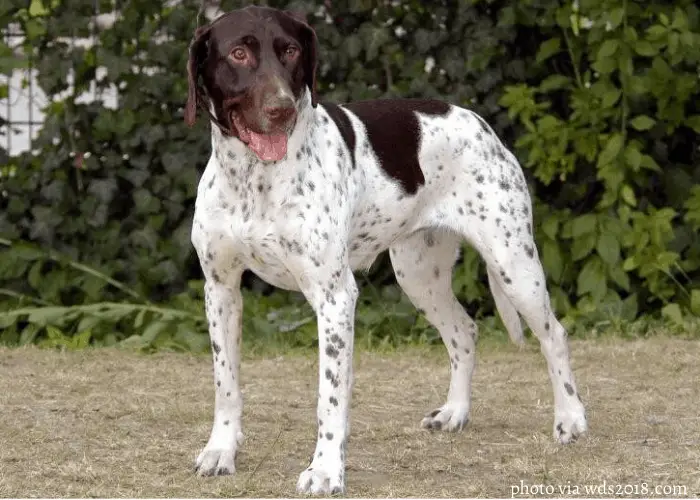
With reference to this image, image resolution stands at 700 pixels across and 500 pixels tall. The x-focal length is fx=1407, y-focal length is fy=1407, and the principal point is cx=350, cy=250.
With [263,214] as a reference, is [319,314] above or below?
below

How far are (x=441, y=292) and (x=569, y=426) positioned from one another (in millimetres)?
813

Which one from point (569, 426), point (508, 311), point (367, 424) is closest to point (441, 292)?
point (508, 311)

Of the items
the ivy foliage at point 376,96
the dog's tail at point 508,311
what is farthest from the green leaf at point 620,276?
the dog's tail at point 508,311

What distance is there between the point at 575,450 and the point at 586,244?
107 inches

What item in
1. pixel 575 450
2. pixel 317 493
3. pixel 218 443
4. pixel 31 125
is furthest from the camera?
pixel 31 125

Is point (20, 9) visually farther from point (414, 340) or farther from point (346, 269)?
point (346, 269)

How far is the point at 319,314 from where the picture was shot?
495cm

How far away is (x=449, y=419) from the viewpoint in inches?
238

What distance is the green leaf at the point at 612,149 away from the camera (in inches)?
316

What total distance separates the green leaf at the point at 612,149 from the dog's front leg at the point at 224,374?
11.3 feet

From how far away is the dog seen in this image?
15.7 feet

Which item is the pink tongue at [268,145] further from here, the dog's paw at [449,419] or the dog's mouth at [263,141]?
the dog's paw at [449,419]

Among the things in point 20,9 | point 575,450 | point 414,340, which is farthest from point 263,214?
point 20,9

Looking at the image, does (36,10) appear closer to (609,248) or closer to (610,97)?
(610,97)
